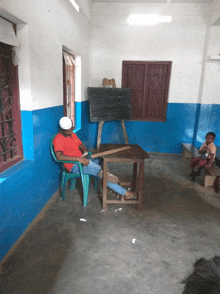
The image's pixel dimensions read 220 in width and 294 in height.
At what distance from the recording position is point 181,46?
5.61 m

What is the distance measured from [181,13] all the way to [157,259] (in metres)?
5.62

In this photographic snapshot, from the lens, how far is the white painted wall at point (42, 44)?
7.92 feet

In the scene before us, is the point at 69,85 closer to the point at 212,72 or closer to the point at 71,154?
the point at 71,154

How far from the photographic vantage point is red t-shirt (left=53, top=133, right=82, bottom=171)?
306cm

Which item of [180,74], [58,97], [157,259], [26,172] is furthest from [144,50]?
[157,259]

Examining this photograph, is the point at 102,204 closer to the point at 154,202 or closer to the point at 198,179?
the point at 154,202

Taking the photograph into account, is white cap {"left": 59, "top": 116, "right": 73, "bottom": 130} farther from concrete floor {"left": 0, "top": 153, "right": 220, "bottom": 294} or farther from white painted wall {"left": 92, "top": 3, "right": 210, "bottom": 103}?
white painted wall {"left": 92, "top": 3, "right": 210, "bottom": 103}

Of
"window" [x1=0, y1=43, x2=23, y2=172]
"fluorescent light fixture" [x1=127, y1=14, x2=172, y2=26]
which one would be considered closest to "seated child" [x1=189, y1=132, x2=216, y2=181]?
"fluorescent light fixture" [x1=127, y1=14, x2=172, y2=26]

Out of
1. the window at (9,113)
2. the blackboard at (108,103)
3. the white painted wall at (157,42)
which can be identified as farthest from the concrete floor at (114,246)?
the white painted wall at (157,42)

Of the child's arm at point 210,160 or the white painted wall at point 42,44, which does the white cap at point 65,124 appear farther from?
the child's arm at point 210,160

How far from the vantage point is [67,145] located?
128 inches

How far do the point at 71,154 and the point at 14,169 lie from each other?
1091 millimetres

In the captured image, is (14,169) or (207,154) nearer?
(14,169)

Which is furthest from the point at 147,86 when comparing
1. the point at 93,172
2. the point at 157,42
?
the point at 93,172
